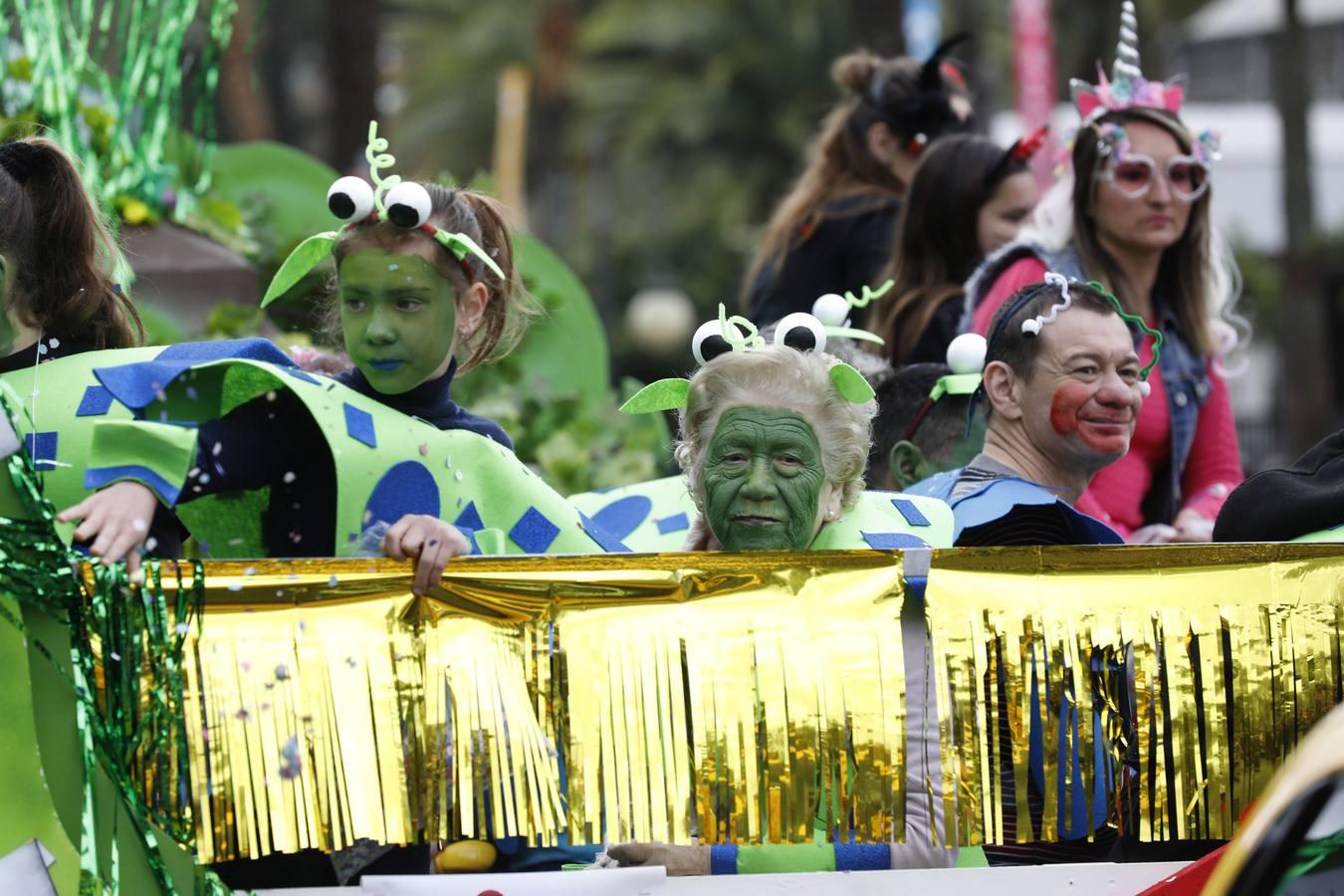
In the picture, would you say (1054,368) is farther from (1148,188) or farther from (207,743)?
(207,743)

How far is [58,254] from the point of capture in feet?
10.9

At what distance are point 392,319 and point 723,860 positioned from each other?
114cm

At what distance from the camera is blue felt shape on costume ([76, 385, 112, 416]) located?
10.1ft

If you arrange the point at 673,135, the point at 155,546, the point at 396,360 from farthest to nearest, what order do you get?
the point at 673,135 → the point at 396,360 → the point at 155,546

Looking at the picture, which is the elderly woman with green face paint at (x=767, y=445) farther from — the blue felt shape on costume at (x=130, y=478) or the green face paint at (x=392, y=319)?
the blue felt shape on costume at (x=130, y=478)

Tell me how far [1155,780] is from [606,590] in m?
0.93

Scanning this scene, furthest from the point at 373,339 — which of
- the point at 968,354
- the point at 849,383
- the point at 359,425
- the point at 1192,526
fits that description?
the point at 1192,526

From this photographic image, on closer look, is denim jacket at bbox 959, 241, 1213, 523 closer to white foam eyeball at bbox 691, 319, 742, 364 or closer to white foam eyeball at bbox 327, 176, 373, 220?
white foam eyeball at bbox 691, 319, 742, 364

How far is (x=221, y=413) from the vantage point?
3203 millimetres

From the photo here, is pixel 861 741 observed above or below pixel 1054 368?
below

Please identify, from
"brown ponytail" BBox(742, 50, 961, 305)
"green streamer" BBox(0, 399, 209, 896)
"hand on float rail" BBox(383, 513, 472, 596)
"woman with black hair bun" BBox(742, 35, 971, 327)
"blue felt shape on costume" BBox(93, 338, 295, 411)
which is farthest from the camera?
"brown ponytail" BBox(742, 50, 961, 305)

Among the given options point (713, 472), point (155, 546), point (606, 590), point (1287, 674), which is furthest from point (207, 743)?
point (1287, 674)

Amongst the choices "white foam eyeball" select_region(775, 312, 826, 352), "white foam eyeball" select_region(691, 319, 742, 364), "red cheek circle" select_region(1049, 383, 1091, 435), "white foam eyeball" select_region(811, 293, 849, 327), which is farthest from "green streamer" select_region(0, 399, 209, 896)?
"white foam eyeball" select_region(811, 293, 849, 327)

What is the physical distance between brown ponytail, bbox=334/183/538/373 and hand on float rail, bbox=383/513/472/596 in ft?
2.32
